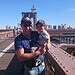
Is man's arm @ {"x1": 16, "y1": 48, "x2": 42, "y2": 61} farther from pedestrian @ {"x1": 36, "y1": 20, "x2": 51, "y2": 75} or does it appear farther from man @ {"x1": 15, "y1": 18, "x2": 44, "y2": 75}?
pedestrian @ {"x1": 36, "y1": 20, "x2": 51, "y2": 75}

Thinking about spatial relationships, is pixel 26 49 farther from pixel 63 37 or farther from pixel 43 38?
pixel 63 37

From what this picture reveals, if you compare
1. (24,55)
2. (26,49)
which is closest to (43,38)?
(26,49)

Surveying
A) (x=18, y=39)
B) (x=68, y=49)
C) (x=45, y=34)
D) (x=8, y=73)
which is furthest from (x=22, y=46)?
(x=68, y=49)

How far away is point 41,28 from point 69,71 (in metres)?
1.27

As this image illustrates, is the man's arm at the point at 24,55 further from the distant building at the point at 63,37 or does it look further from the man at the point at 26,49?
the distant building at the point at 63,37

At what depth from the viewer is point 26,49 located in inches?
296

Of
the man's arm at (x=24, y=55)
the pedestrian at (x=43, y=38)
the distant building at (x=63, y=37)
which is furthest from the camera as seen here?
the distant building at (x=63, y=37)

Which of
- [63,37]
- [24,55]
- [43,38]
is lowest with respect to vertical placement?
[63,37]

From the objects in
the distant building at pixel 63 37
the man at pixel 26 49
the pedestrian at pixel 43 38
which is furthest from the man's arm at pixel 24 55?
the distant building at pixel 63 37

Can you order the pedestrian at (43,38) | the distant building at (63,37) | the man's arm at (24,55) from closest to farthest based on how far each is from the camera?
→ the man's arm at (24,55) → the pedestrian at (43,38) → the distant building at (63,37)

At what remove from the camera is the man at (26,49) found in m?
7.20

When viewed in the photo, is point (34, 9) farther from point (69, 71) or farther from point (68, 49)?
point (69, 71)

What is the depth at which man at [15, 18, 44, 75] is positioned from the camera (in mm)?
7199

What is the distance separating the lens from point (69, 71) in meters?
7.02
